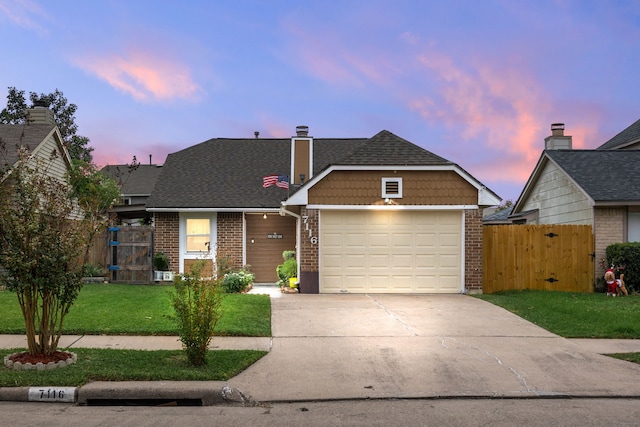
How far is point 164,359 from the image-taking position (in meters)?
7.71

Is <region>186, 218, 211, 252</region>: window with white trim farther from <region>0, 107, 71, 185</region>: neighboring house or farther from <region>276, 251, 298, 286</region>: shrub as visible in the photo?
<region>0, 107, 71, 185</region>: neighboring house

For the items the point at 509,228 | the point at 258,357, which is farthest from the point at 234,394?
the point at 509,228

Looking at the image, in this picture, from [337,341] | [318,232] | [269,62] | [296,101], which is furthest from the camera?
[296,101]

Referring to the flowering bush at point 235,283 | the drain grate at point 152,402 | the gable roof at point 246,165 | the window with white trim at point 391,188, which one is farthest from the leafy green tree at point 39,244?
the window with white trim at point 391,188

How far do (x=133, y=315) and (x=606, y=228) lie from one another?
13.3 metres

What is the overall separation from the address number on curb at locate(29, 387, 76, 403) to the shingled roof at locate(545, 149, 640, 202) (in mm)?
14734

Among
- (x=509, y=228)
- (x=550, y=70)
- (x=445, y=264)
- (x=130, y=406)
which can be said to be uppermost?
(x=550, y=70)

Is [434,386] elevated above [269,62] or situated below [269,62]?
below

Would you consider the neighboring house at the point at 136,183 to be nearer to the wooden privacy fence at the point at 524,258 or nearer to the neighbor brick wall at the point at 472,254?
the neighbor brick wall at the point at 472,254

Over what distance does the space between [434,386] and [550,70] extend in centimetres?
1440

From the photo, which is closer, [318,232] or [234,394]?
[234,394]

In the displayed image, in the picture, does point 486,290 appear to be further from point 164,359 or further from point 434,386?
point 164,359

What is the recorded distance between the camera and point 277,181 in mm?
19703

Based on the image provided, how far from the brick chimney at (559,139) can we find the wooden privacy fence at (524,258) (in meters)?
6.51
